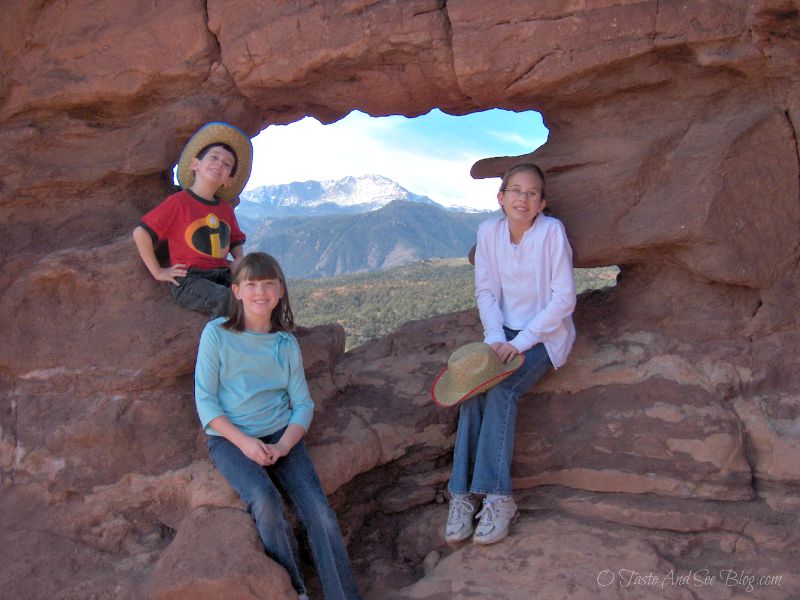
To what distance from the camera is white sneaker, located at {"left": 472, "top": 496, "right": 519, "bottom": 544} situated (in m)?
3.60

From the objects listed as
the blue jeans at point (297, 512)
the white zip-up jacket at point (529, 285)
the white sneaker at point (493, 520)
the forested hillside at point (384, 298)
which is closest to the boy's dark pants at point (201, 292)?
the blue jeans at point (297, 512)

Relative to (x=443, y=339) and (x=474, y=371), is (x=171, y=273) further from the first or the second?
(x=443, y=339)

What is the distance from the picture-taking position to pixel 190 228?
13.7 feet

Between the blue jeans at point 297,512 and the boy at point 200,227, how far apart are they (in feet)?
3.13

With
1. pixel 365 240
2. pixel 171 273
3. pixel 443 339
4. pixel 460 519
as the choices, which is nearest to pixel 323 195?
pixel 365 240

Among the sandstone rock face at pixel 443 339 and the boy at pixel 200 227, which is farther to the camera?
the boy at pixel 200 227

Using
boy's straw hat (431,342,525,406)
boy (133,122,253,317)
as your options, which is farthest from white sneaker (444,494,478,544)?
boy (133,122,253,317)

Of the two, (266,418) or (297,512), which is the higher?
(266,418)

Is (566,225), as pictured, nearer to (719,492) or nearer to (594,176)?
(594,176)

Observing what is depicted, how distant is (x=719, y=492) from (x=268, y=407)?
8.29 ft

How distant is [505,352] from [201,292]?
182 cm

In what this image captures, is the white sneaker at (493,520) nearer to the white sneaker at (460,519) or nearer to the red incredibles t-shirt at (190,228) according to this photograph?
the white sneaker at (460,519)

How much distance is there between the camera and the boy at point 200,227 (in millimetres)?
4102

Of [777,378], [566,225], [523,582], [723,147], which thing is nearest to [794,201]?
[723,147]
